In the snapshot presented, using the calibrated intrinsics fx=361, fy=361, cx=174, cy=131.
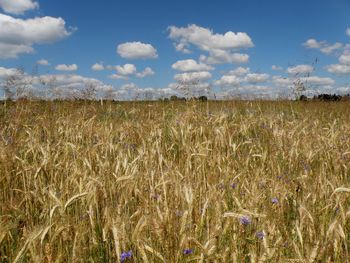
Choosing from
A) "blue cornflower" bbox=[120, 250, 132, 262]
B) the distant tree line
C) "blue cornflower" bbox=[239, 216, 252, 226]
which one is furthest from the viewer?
the distant tree line

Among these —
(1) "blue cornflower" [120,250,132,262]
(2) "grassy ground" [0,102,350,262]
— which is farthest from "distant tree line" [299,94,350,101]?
(1) "blue cornflower" [120,250,132,262]

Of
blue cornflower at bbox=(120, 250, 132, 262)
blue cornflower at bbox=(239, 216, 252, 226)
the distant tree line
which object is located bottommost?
blue cornflower at bbox=(120, 250, 132, 262)

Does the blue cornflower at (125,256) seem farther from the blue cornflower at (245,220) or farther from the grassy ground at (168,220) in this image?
the blue cornflower at (245,220)

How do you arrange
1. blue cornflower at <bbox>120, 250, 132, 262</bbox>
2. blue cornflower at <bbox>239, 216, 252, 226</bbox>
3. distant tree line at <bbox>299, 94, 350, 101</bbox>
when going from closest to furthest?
blue cornflower at <bbox>120, 250, 132, 262</bbox> → blue cornflower at <bbox>239, 216, 252, 226</bbox> → distant tree line at <bbox>299, 94, 350, 101</bbox>

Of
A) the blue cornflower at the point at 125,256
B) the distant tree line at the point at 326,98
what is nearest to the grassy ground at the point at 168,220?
the blue cornflower at the point at 125,256

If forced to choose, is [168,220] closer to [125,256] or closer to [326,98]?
[125,256]

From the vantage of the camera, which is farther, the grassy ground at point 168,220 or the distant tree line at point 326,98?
the distant tree line at point 326,98

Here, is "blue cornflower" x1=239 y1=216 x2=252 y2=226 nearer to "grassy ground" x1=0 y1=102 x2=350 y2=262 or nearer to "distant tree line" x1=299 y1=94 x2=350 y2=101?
"grassy ground" x1=0 y1=102 x2=350 y2=262

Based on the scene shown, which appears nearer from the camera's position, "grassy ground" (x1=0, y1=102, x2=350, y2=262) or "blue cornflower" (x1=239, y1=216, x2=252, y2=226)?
"grassy ground" (x1=0, y1=102, x2=350, y2=262)

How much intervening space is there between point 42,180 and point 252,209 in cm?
157

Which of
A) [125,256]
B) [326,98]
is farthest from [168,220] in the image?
[326,98]

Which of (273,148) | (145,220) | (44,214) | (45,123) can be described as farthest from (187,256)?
(45,123)

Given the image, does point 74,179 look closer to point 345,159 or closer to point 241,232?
point 241,232

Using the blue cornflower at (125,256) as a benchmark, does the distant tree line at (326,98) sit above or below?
above
